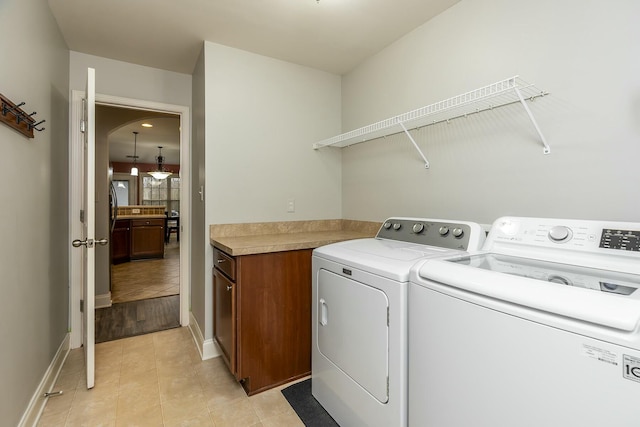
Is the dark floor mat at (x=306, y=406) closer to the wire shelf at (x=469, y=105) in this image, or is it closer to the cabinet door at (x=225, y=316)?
the cabinet door at (x=225, y=316)

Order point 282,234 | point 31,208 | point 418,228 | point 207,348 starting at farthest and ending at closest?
point 282,234 → point 207,348 → point 418,228 → point 31,208

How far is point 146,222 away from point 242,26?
5.16m

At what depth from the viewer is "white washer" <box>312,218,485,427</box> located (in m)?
1.20

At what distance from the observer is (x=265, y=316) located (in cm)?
187

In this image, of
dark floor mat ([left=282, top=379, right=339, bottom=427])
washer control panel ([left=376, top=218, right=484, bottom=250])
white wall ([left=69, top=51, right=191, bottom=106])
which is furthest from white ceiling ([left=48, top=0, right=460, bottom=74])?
dark floor mat ([left=282, top=379, right=339, bottom=427])

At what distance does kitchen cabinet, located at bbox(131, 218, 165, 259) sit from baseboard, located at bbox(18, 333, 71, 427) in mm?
3905

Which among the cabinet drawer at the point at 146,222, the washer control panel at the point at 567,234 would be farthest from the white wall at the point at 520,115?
the cabinet drawer at the point at 146,222

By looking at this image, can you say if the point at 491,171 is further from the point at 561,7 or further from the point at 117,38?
the point at 117,38

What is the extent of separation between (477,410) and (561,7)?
1.70 meters

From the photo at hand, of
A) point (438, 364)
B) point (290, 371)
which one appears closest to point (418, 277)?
point (438, 364)

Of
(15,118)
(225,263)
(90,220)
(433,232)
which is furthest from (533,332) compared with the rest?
(90,220)

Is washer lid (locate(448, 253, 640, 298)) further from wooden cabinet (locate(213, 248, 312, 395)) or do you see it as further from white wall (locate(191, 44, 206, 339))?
white wall (locate(191, 44, 206, 339))

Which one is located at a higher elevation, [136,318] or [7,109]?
[7,109]

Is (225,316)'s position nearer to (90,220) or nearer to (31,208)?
(90,220)
